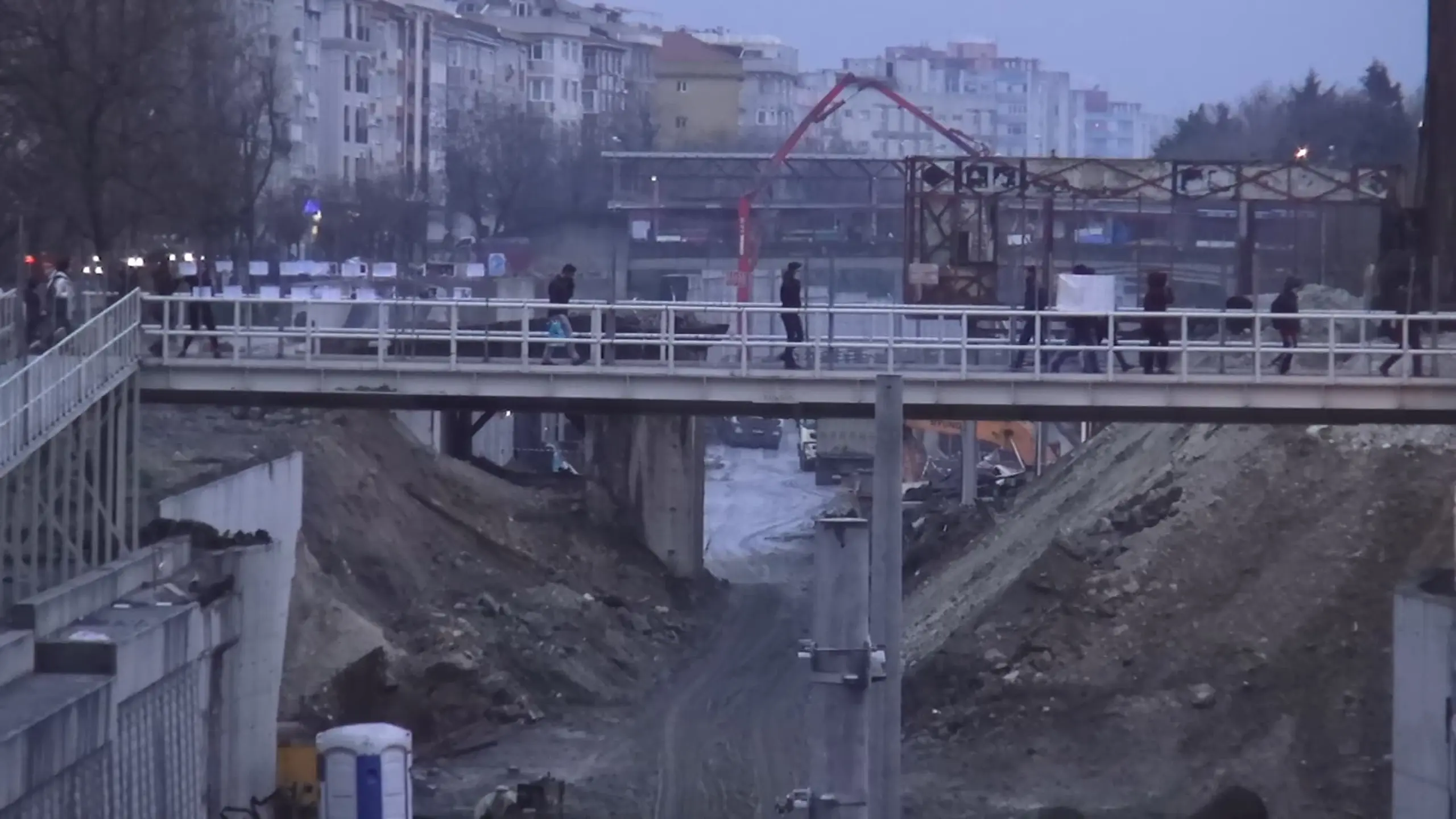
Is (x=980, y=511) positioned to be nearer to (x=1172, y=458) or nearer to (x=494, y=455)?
(x=1172, y=458)

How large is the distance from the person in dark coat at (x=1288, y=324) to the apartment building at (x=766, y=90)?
102636mm

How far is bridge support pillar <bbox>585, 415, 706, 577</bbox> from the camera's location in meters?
→ 44.2

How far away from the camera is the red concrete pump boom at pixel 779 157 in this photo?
207 ft

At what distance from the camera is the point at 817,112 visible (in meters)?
77.0

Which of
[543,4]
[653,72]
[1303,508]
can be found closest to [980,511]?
[1303,508]

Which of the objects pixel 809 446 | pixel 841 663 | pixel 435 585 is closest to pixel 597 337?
pixel 841 663

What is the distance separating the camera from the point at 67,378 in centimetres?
2208

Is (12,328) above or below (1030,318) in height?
below

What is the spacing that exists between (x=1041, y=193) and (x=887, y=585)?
31125mm

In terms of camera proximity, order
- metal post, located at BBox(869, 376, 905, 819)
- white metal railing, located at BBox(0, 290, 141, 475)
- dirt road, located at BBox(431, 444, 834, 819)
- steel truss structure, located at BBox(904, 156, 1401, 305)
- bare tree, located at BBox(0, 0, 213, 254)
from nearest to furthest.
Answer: metal post, located at BBox(869, 376, 905, 819), white metal railing, located at BBox(0, 290, 141, 475), dirt road, located at BBox(431, 444, 834, 819), bare tree, located at BBox(0, 0, 213, 254), steel truss structure, located at BBox(904, 156, 1401, 305)

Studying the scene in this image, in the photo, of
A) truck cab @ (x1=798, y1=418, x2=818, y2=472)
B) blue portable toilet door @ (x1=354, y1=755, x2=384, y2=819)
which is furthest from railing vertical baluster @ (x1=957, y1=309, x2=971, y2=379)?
truck cab @ (x1=798, y1=418, x2=818, y2=472)

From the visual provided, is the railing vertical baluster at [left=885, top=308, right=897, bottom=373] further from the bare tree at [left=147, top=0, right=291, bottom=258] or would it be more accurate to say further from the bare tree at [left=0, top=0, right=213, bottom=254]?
the bare tree at [left=147, top=0, right=291, bottom=258]

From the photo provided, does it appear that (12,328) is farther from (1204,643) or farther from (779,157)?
(779,157)

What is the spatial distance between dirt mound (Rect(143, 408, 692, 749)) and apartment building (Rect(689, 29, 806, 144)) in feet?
286
